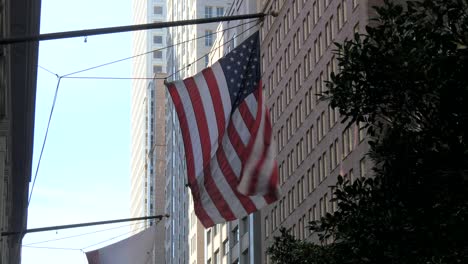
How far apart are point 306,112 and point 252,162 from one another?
60494 millimetres

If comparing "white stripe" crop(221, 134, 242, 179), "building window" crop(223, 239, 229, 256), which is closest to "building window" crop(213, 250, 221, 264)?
"building window" crop(223, 239, 229, 256)

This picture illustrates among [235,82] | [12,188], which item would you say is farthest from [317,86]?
[235,82]

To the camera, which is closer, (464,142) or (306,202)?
(464,142)

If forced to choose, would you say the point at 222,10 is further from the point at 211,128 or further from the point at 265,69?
the point at 211,128

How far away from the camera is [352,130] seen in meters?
67.6

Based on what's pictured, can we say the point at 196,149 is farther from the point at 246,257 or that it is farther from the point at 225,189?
the point at 246,257

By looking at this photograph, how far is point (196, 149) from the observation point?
1917cm

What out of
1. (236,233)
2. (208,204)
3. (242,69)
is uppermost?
(236,233)

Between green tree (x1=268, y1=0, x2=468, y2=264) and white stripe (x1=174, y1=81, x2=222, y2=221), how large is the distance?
2215mm

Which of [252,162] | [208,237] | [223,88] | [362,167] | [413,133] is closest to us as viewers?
[413,133]

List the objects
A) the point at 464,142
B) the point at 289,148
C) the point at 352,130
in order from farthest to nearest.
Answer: the point at 289,148 → the point at 352,130 → the point at 464,142

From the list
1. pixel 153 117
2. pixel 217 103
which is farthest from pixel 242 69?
pixel 153 117

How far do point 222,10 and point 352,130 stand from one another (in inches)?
3102

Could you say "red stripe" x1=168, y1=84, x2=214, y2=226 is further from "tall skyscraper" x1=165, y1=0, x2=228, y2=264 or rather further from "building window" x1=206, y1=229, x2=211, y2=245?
"tall skyscraper" x1=165, y1=0, x2=228, y2=264
